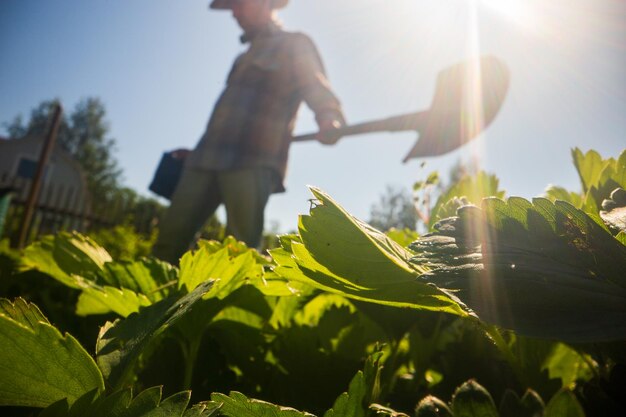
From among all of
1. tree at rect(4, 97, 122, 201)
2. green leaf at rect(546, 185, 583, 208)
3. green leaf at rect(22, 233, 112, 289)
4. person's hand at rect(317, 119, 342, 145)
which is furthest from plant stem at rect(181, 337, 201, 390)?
tree at rect(4, 97, 122, 201)

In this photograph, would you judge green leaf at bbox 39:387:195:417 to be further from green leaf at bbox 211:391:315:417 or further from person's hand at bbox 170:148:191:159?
person's hand at bbox 170:148:191:159

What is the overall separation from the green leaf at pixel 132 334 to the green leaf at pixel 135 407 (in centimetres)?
4

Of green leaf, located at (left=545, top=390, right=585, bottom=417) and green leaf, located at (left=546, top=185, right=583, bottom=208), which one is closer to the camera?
green leaf, located at (left=545, top=390, right=585, bottom=417)

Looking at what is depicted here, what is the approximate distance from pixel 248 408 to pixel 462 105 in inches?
106

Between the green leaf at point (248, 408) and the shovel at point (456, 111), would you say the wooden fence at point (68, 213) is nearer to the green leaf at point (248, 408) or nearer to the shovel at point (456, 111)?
the shovel at point (456, 111)

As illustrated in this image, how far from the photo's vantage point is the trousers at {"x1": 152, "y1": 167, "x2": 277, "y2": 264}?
2.97 metres

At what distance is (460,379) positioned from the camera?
52 cm

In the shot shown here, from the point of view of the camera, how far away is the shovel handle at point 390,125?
2.85 metres

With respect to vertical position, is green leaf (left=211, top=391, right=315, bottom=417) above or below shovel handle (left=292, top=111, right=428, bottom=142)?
below

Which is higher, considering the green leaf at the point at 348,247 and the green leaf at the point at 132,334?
the green leaf at the point at 348,247

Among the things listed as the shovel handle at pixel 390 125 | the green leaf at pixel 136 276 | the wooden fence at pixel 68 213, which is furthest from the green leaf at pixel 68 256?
the wooden fence at pixel 68 213

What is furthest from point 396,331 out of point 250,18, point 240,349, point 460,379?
point 250,18

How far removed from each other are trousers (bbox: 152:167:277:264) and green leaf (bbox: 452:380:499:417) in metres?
2.65

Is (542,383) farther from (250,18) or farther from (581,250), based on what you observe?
(250,18)
